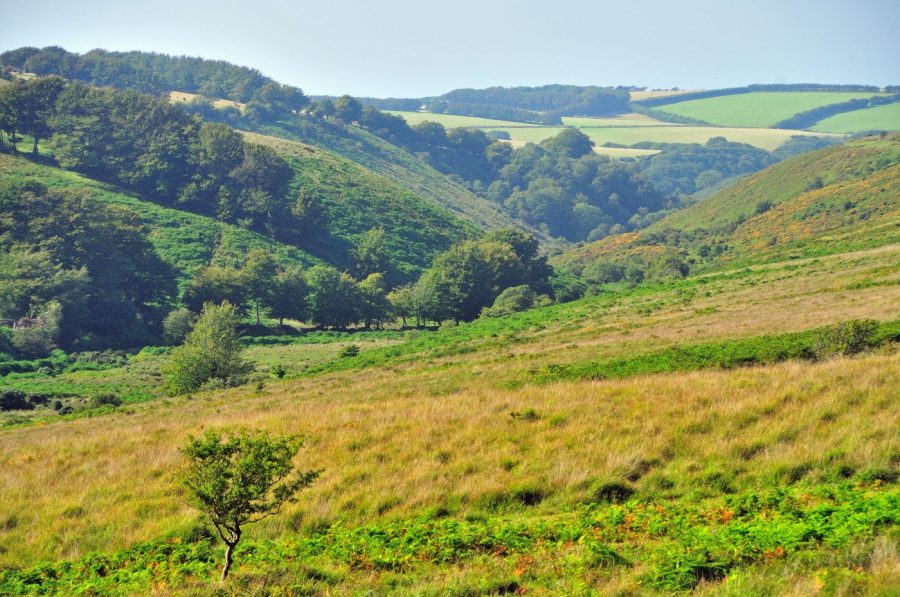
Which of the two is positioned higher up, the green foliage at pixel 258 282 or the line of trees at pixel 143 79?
the line of trees at pixel 143 79

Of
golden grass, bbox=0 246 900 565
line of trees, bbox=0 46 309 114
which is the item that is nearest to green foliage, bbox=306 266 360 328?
golden grass, bbox=0 246 900 565

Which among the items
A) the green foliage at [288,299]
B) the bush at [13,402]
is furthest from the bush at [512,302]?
the bush at [13,402]

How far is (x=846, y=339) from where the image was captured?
1997cm

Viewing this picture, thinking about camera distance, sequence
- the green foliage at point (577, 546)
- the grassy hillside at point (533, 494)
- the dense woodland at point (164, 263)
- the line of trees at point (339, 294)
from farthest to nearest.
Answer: the line of trees at point (339, 294)
the dense woodland at point (164, 263)
the grassy hillside at point (533, 494)
the green foliage at point (577, 546)

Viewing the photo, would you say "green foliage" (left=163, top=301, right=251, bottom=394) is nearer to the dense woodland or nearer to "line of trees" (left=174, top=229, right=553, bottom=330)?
the dense woodland

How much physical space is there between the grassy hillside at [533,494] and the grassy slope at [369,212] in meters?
83.7

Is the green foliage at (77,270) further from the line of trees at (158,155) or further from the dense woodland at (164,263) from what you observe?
the line of trees at (158,155)

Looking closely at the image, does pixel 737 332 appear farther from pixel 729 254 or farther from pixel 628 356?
pixel 729 254

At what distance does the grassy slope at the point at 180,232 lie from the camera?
8756cm

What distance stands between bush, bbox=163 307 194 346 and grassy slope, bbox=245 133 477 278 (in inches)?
1235

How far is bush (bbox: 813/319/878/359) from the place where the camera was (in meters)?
19.8

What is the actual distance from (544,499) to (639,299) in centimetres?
4153

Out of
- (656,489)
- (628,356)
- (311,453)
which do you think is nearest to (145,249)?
(628,356)

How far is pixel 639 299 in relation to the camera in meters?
50.6
